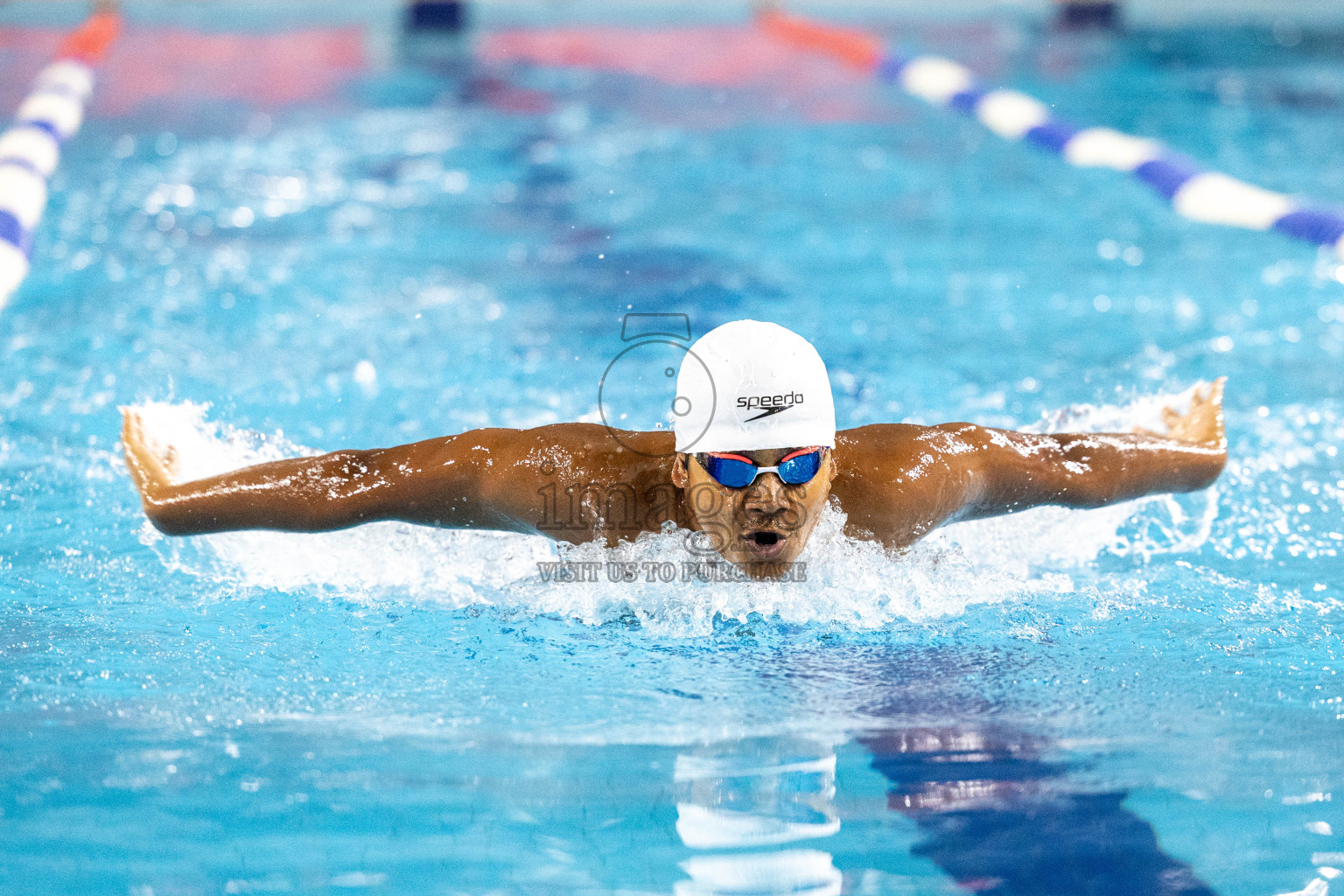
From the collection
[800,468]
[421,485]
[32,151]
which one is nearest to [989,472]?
[800,468]

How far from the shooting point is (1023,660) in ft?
9.09

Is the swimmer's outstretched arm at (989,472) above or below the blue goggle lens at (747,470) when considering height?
below

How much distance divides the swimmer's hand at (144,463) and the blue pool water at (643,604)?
65 mm

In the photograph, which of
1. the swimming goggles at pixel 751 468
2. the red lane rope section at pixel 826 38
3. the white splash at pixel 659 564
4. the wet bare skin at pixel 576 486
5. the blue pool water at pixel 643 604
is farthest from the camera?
the red lane rope section at pixel 826 38

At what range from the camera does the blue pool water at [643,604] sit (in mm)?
2188

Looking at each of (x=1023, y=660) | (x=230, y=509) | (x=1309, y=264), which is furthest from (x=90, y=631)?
(x=1309, y=264)

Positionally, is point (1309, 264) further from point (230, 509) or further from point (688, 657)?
point (230, 509)

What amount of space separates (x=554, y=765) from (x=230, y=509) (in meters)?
1.03

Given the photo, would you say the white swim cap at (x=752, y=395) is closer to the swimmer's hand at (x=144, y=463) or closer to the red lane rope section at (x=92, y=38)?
the swimmer's hand at (x=144, y=463)

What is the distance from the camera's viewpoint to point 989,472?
3.01 metres

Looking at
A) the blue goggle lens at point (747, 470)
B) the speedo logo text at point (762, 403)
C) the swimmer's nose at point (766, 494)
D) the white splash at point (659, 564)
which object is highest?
the speedo logo text at point (762, 403)

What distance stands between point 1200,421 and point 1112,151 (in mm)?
4301

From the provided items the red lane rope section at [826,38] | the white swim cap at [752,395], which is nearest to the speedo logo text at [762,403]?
the white swim cap at [752,395]

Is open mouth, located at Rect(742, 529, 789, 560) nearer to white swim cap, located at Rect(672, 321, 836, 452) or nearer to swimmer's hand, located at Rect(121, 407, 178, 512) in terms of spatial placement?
white swim cap, located at Rect(672, 321, 836, 452)
